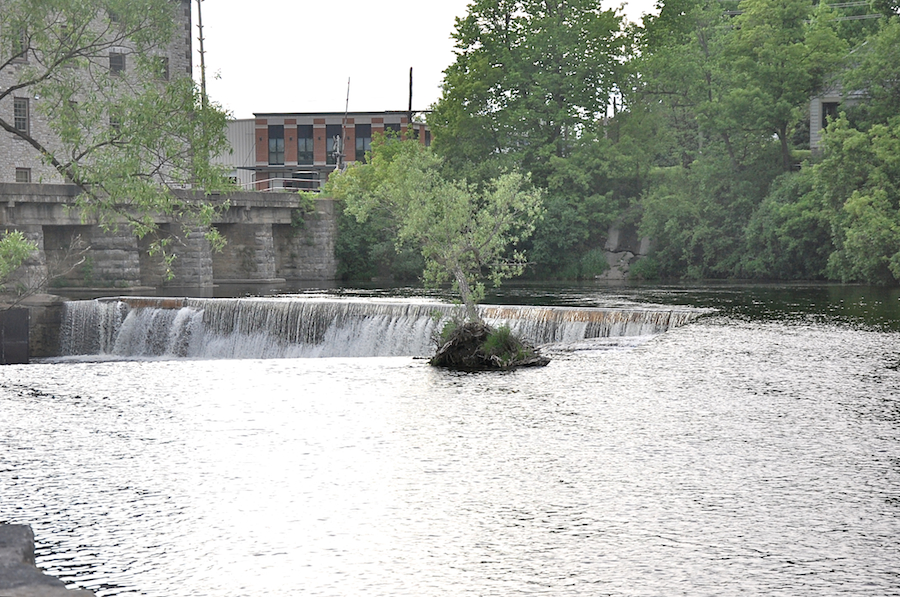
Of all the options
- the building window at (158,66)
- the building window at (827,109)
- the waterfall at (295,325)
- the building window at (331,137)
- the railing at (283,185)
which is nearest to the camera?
the building window at (158,66)

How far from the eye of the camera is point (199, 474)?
49.0ft

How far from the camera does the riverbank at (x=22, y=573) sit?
8.37 m

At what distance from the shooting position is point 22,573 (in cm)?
883

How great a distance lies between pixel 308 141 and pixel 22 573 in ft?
→ 302

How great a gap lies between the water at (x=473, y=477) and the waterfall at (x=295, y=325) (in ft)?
15.8

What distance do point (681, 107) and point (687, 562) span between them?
160 feet

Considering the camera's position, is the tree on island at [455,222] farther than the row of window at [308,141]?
No

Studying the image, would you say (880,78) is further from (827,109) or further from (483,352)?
(483,352)

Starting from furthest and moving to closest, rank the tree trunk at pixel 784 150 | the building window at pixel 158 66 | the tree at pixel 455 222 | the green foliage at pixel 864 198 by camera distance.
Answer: the tree trunk at pixel 784 150, the green foliage at pixel 864 198, the tree at pixel 455 222, the building window at pixel 158 66

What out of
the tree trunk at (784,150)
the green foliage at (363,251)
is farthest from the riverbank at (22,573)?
the green foliage at (363,251)

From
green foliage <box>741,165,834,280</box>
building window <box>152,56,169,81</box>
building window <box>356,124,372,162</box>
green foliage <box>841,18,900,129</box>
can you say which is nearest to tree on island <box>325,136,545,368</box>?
building window <box>152,56,169,81</box>

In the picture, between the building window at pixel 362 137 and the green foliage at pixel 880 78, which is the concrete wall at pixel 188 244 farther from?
the building window at pixel 362 137

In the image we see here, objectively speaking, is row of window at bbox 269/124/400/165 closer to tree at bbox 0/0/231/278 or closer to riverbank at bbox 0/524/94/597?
tree at bbox 0/0/231/278

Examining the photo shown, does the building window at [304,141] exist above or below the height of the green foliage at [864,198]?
above
